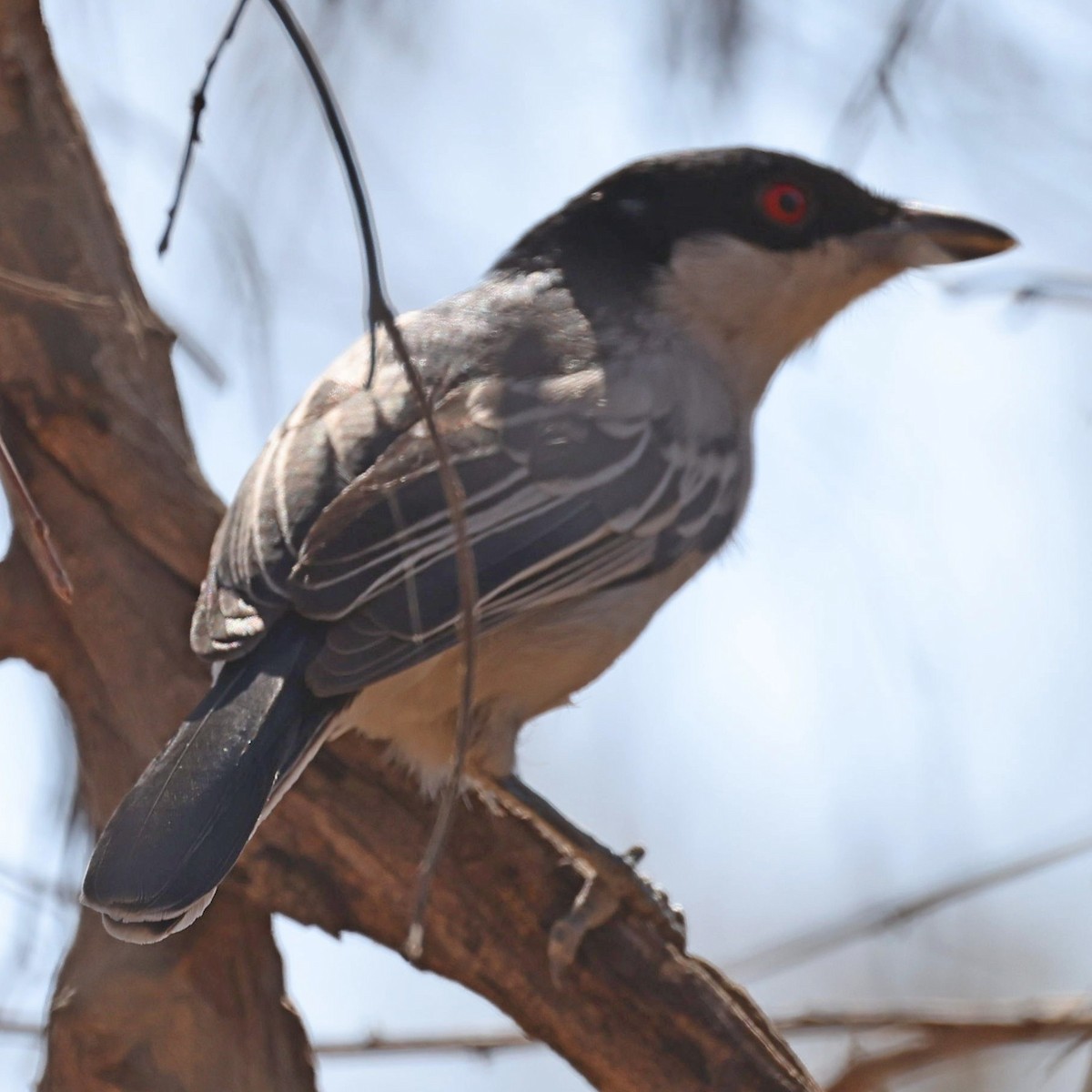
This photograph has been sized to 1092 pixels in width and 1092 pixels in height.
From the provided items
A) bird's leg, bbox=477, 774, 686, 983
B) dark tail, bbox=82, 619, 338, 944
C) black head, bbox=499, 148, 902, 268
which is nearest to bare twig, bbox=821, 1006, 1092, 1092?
bird's leg, bbox=477, 774, 686, 983

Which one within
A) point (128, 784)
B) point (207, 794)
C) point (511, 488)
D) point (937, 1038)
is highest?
point (511, 488)

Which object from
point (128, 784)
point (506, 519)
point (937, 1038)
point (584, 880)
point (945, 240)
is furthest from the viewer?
point (945, 240)

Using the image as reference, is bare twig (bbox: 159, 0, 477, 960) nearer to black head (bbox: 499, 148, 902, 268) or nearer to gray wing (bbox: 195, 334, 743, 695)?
gray wing (bbox: 195, 334, 743, 695)

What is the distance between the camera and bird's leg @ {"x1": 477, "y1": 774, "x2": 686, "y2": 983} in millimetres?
3082

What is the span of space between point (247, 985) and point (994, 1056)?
1.48 metres

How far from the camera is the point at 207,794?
241 cm

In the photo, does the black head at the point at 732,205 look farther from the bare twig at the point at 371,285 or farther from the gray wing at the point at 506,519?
the bare twig at the point at 371,285

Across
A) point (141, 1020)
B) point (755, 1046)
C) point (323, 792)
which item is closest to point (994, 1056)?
point (755, 1046)

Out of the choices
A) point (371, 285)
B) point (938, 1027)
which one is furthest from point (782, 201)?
point (371, 285)

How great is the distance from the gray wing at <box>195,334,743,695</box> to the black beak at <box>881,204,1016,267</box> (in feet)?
2.29

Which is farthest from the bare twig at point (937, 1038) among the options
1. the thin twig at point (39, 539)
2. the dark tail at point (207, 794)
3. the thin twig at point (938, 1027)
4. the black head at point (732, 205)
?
the black head at point (732, 205)

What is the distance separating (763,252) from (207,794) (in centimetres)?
209

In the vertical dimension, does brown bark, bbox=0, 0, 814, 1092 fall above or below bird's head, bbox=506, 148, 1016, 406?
below

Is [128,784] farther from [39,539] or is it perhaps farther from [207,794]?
[39,539]
